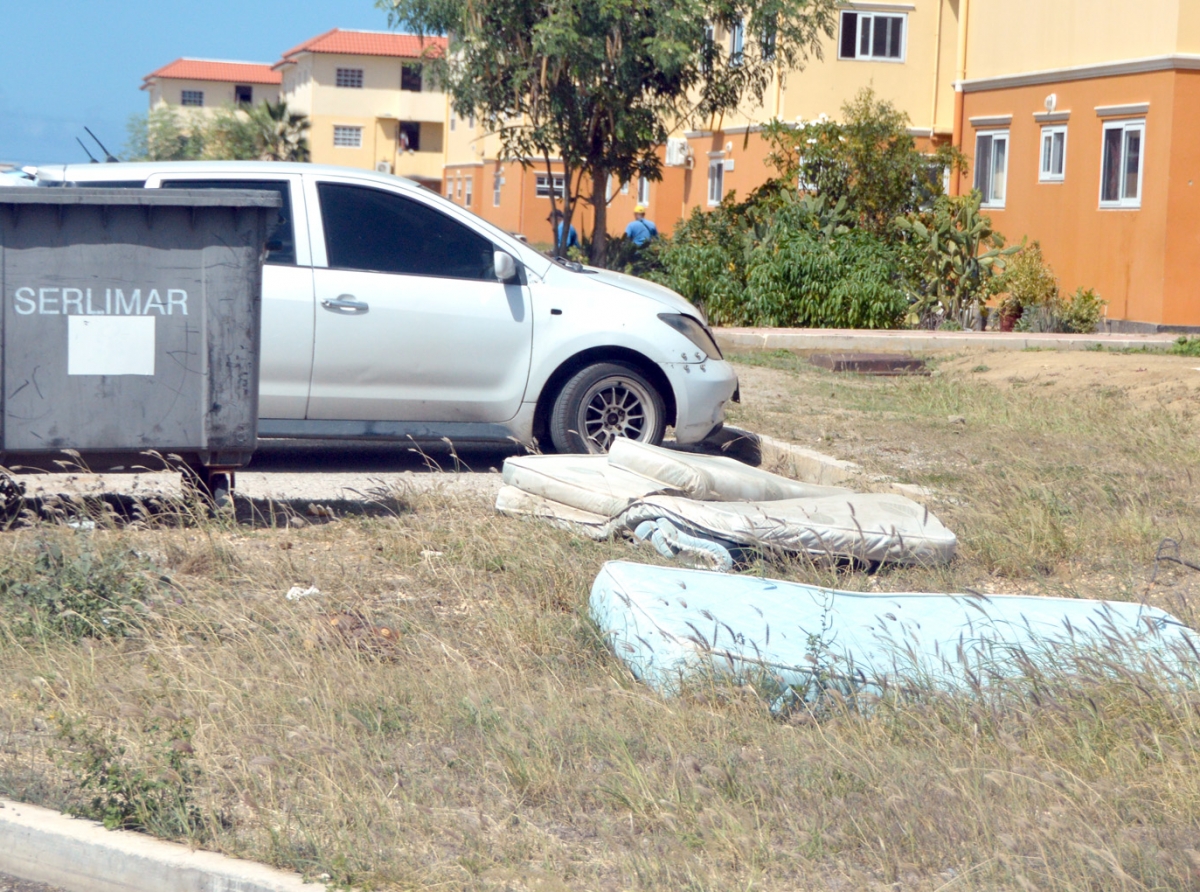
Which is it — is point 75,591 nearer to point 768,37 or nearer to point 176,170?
point 176,170

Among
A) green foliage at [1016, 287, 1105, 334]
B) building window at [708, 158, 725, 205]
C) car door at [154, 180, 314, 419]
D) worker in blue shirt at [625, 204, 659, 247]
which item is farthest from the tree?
car door at [154, 180, 314, 419]

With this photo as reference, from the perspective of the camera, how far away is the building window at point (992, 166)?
23.3 m

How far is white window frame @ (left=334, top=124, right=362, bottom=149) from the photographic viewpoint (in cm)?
7075

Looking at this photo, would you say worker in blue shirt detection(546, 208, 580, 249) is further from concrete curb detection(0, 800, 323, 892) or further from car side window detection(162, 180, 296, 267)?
concrete curb detection(0, 800, 323, 892)

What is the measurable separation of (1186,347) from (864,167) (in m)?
6.33

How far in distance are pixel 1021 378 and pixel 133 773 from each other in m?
11.6

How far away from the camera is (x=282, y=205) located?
25.0ft

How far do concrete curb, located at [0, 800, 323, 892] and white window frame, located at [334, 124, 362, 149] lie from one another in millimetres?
70343

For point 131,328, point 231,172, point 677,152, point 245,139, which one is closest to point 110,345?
point 131,328

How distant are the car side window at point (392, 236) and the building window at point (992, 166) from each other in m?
17.2

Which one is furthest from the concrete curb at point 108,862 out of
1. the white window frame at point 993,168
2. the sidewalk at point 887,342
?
the white window frame at point 993,168

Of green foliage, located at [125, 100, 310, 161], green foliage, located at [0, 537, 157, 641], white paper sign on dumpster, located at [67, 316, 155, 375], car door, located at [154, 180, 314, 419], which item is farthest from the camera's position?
green foliage, located at [125, 100, 310, 161]

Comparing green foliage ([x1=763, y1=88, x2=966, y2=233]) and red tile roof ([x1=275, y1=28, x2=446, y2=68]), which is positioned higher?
red tile roof ([x1=275, y1=28, x2=446, y2=68])

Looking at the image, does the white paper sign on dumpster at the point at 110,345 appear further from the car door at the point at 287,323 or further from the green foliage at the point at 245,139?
the green foliage at the point at 245,139
